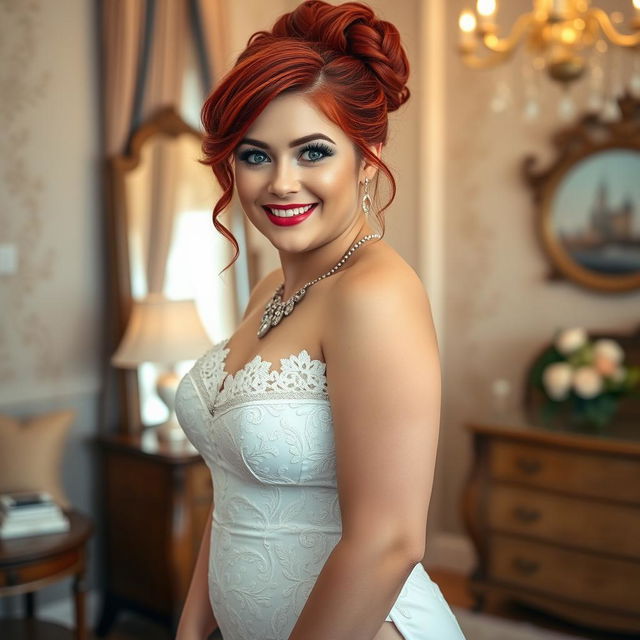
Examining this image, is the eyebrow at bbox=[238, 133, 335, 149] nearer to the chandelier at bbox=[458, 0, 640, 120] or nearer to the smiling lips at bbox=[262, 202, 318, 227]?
the smiling lips at bbox=[262, 202, 318, 227]

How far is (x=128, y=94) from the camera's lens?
361 centimetres

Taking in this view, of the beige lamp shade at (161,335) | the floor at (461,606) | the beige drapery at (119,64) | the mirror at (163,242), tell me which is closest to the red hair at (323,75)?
the beige lamp shade at (161,335)

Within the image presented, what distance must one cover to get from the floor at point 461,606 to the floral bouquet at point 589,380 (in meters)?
0.87

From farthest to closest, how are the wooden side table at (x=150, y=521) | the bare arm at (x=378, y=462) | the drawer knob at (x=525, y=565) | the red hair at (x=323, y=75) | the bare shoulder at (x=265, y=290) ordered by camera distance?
the drawer knob at (x=525, y=565) → the wooden side table at (x=150, y=521) → the bare shoulder at (x=265, y=290) → the red hair at (x=323, y=75) → the bare arm at (x=378, y=462)

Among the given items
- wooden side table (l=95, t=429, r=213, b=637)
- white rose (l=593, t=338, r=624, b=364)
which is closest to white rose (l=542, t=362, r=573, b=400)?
white rose (l=593, t=338, r=624, b=364)

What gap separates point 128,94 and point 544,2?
5.62 feet

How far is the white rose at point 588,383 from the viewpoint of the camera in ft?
11.7

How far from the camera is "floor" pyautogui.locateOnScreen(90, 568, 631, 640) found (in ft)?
11.7

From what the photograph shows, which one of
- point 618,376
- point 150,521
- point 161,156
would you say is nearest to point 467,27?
point 161,156

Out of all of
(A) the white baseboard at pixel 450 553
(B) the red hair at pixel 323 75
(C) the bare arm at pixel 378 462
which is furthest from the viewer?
(A) the white baseboard at pixel 450 553

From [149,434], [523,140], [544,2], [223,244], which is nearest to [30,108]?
[223,244]

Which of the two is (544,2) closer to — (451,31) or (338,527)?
(451,31)

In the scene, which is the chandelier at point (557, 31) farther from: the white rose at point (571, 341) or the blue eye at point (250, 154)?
the blue eye at point (250, 154)

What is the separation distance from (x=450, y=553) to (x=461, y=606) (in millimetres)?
499
